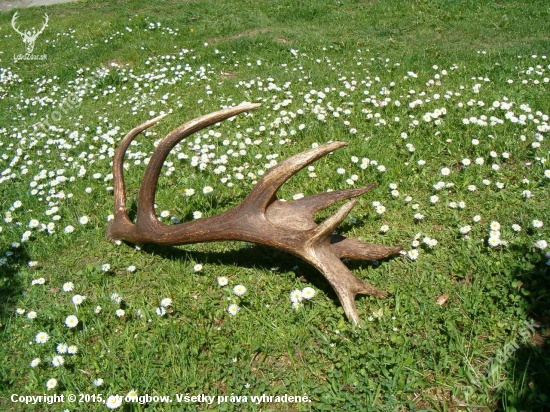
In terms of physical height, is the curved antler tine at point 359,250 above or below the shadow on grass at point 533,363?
above

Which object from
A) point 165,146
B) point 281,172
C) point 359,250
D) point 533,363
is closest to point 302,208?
point 281,172

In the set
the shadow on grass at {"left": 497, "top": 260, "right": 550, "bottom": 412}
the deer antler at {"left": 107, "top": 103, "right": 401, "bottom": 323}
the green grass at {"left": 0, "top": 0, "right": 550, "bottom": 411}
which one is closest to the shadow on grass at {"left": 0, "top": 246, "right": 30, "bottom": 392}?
the green grass at {"left": 0, "top": 0, "right": 550, "bottom": 411}

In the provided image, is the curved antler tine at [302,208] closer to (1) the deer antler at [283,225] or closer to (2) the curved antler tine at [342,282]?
(1) the deer antler at [283,225]

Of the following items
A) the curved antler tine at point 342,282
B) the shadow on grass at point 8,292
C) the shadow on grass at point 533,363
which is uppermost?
the curved antler tine at point 342,282

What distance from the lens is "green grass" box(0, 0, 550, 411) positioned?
2.61 m

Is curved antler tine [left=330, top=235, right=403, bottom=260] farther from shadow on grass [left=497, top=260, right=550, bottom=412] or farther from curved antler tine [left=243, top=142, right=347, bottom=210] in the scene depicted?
shadow on grass [left=497, top=260, right=550, bottom=412]

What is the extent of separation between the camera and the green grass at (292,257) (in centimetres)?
261

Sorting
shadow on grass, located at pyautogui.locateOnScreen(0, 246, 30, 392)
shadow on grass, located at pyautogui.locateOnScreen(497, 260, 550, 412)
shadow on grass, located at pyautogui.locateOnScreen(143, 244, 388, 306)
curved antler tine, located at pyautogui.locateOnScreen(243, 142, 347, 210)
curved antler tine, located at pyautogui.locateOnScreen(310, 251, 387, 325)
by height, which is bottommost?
shadow on grass, located at pyautogui.locateOnScreen(0, 246, 30, 392)

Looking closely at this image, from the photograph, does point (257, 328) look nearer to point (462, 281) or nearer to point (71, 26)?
point (462, 281)

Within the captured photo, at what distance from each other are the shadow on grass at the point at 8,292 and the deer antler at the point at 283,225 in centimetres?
115

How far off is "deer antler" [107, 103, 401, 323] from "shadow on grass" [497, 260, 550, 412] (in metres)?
0.86

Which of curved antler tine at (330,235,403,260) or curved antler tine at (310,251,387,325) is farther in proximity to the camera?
curved antler tine at (330,235,403,260)

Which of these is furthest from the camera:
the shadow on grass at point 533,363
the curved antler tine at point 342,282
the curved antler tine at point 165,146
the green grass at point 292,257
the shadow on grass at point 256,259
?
the shadow on grass at point 256,259

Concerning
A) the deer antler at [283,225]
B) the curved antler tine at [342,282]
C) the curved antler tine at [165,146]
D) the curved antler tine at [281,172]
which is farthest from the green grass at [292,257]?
the curved antler tine at [281,172]
